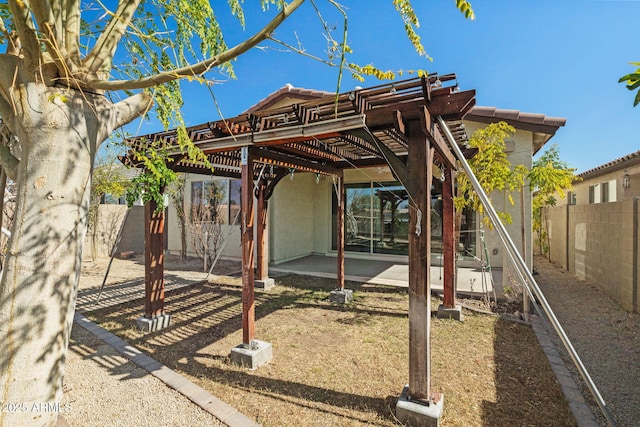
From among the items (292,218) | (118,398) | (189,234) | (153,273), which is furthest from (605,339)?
(189,234)

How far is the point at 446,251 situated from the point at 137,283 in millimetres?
6753

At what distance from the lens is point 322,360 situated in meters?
3.60

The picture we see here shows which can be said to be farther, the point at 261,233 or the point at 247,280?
the point at 261,233

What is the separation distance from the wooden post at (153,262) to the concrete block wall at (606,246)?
7.42m

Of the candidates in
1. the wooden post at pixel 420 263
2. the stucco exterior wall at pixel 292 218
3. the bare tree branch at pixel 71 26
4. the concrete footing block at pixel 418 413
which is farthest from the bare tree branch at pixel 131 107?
the stucco exterior wall at pixel 292 218

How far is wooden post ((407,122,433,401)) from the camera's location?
2600 millimetres

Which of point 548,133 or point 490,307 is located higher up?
point 548,133

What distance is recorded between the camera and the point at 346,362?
354cm

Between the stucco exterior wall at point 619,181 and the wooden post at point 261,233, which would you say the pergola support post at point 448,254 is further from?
the stucco exterior wall at point 619,181

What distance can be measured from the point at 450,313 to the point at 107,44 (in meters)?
5.17

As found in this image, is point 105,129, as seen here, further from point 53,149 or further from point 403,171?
point 403,171

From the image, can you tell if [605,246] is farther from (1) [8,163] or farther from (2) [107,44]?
(1) [8,163]

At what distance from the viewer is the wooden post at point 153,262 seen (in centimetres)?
447

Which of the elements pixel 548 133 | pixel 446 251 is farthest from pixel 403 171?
pixel 548 133
